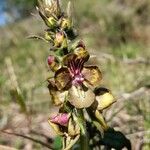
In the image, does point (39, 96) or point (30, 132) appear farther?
point (39, 96)

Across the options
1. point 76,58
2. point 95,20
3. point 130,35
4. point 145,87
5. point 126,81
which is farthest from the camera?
point 95,20

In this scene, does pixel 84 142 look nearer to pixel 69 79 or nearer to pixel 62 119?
pixel 62 119

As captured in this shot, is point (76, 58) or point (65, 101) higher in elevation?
point (76, 58)

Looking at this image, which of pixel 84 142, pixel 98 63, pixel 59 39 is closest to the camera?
pixel 59 39

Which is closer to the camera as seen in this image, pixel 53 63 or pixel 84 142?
pixel 53 63

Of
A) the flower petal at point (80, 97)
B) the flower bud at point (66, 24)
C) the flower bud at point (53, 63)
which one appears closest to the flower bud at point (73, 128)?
the flower petal at point (80, 97)

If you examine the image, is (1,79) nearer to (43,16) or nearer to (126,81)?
(43,16)

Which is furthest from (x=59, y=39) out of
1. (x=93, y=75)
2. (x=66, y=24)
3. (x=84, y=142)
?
(x=84, y=142)

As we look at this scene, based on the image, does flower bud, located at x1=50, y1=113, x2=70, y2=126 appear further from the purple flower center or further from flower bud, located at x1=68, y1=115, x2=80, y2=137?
the purple flower center

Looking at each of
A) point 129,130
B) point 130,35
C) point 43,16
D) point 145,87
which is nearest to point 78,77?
point 43,16
